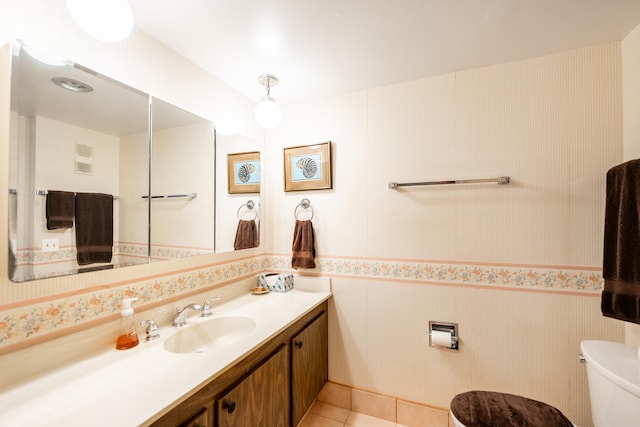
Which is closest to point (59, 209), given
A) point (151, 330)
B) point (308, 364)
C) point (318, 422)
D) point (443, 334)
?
point (151, 330)

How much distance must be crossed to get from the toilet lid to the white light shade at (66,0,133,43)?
2045 millimetres

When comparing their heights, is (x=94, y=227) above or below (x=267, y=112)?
below

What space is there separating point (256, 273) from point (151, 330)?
2.88ft

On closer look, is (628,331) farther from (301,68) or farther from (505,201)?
(301,68)

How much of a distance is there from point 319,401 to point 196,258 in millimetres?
1371

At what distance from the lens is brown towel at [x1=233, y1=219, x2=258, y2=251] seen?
1.81 meters

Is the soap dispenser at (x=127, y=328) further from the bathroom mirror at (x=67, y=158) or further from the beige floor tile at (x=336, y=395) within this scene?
the beige floor tile at (x=336, y=395)

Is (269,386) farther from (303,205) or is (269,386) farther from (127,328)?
(303,205)

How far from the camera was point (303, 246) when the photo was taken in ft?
6.23

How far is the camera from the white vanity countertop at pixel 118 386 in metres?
0.70

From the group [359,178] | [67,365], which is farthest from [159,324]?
[359,178]

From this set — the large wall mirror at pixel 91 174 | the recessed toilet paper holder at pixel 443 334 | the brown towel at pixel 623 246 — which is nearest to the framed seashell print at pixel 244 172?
the large wall mirror at pixel 91 174

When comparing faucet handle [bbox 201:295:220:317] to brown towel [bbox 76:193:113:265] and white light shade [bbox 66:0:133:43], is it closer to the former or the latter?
brown towel [bbox 76:193:113:265]

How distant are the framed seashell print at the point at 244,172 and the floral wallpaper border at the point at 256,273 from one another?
0.52 m
